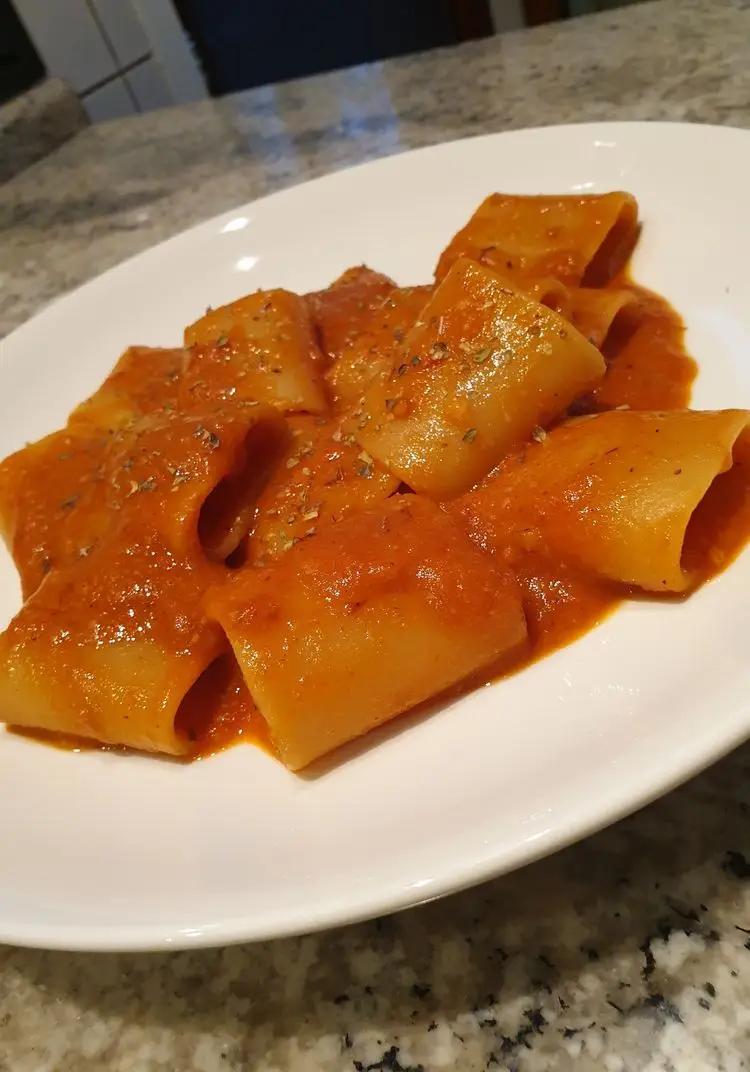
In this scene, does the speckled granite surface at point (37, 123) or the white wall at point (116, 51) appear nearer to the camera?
the speckled granite surface at point (37, 123)

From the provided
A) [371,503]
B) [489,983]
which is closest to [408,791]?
[489,983]

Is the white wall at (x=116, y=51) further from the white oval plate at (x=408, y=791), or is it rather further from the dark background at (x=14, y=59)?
the white oval plate at (x=408, y=791)

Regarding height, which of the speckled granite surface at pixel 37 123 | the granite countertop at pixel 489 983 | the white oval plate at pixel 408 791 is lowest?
the granite countertop at pixel 489 983

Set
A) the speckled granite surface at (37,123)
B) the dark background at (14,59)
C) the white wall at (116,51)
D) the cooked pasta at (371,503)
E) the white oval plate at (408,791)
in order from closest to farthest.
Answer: the white oval plate at (408,791), the cooked pasta at (371,503), the speckled granite surface at (37,123), the dark background at (14,59), the white wall at (116,51)

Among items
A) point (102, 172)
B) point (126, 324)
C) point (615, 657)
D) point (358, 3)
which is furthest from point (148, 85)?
point (615, 657)

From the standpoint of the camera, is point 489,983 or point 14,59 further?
point 14,59

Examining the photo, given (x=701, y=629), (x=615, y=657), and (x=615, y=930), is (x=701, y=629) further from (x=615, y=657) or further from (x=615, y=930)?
(x=615, y=930)

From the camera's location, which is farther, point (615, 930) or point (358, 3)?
point (358, 3)

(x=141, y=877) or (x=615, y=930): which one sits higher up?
(x=141, y=877)

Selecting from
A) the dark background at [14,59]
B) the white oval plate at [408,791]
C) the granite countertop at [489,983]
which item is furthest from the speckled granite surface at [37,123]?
the granite countertop at [489,983]

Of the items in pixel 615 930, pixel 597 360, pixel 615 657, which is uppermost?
pixel 597 360

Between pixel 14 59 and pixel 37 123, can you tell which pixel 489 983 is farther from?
pixel 14 59
